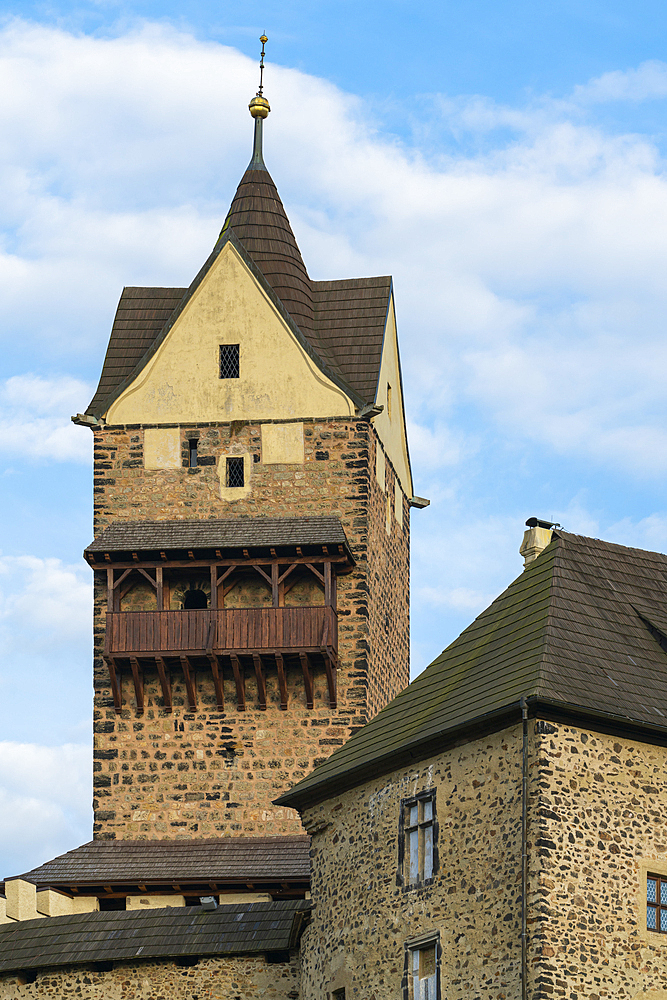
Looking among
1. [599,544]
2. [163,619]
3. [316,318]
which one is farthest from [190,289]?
[599,544]

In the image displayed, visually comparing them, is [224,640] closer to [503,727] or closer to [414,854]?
[414,854]

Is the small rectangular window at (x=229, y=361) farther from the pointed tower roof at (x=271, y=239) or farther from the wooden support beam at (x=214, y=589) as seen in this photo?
the wooden support beam at (x=214, y=589)

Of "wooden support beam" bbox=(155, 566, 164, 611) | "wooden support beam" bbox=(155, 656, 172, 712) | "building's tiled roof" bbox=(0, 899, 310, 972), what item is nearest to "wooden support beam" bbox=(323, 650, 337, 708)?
"wooden support beam" bbox=(155, 656, 172, 712)

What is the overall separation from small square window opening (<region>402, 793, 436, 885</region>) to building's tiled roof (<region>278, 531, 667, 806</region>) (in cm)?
60

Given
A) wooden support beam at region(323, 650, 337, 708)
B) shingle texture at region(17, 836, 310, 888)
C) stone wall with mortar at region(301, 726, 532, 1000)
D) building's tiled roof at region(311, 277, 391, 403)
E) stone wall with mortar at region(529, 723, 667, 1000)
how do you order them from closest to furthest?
stone wall with mortar at region(529, 723, 667, 1000) < stone wall with mortar at region(301, 726, 532, 1000) < shingle texture at region(17, 836, 310, 888) < wooden support beam at region(323, 650, 337, 708) < building's tiled roof at region(311, 277, 391, 403)

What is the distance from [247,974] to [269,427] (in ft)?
34.7

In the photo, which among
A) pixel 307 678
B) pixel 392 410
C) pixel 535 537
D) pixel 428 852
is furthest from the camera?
pixel 392 410

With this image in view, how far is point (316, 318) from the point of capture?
124ft

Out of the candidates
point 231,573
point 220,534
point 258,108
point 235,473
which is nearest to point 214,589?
point 231,573

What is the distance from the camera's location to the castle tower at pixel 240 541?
34125 millimetres

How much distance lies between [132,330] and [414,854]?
15531 millimetres

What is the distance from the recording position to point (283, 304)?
3700cm

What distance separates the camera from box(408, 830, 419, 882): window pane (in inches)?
971

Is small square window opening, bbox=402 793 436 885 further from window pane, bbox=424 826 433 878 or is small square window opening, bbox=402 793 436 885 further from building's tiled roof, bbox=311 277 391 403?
building's tiled roof, bbox=311 277 391 403
